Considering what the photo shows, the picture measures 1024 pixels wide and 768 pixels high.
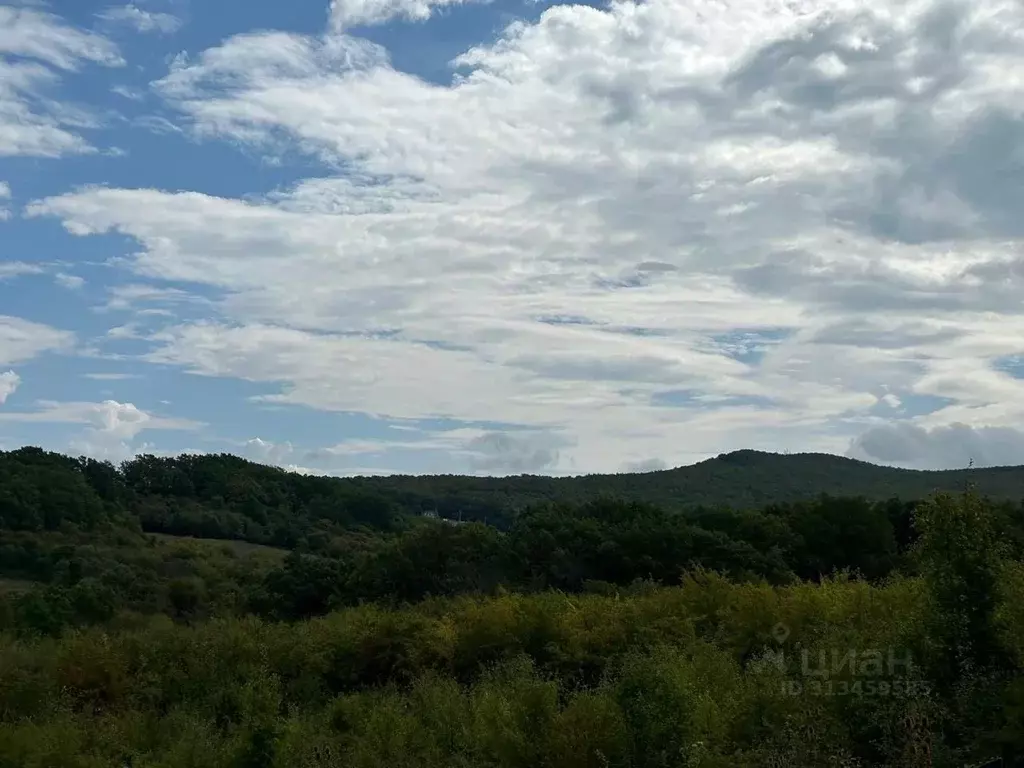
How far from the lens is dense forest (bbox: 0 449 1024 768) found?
11.9m

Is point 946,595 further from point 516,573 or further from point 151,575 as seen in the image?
point 151,575

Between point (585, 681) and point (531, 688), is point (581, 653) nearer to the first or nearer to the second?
point (585, 681)

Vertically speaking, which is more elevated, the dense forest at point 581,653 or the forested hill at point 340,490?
the forested hill at point 340,490

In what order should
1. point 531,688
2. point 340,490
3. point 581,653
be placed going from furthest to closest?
point 340,490 < point 581,653 < point 531,688

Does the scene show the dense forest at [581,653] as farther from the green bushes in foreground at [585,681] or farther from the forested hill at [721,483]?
the forested hill at [721,483]

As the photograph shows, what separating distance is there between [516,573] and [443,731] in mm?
26505

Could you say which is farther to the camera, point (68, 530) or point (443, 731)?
point (68, 530)

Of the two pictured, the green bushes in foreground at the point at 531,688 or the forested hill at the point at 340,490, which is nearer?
the green bushes in foreground at the point at 531,688

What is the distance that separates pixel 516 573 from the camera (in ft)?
139

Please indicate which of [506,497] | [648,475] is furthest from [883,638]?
[648,475]

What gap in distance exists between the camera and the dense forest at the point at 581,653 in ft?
39.1

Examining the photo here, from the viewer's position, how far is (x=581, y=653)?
71.9 feet

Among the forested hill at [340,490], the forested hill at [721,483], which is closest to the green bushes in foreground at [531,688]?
the forested hill at [340,490]

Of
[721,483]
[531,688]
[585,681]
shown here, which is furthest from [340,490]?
[531,688]
